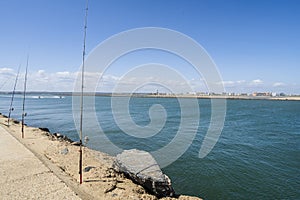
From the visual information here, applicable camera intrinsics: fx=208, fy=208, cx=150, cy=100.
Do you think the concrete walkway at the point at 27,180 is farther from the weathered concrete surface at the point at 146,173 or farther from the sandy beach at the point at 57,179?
the weathered concrete surface at the point at 146,173

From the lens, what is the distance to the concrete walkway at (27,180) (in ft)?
27.2

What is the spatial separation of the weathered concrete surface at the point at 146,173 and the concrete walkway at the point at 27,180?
3.29m

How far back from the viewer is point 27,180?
31.3ft

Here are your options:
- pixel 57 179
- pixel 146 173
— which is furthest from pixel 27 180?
pixel 146 173

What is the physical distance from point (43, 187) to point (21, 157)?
509 cm

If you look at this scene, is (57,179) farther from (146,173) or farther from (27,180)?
(146,173)

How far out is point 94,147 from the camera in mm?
22047

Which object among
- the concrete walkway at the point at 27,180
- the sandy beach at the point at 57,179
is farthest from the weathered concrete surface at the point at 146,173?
the concrete walkway at the point at 27,180

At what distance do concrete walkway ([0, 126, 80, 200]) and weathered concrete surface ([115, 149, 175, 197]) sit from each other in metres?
3.29

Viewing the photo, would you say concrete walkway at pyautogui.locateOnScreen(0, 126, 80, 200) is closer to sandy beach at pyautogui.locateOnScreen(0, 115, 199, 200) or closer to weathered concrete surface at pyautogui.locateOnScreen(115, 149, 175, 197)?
sandy beach at pyautogui.locateOnScreen(0, 115, 199, 200)

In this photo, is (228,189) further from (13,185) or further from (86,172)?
(13,185)

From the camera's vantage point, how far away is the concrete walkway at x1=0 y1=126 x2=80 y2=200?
8289 mm

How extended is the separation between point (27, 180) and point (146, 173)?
18.2ft

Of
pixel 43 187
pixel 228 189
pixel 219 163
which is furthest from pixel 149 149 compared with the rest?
pixel 43 187
